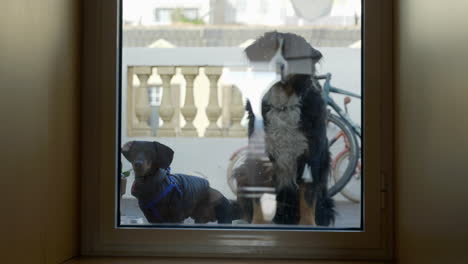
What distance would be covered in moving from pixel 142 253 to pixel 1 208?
1.98ft

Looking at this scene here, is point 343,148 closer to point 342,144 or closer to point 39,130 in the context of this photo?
point 342,144

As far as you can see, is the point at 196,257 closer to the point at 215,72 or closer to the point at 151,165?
the point at 151,165

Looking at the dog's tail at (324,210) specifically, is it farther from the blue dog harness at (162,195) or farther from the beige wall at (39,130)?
the beige wall at (39,130)

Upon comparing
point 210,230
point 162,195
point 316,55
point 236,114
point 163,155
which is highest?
point 316,55

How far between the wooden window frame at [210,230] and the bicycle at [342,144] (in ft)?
0.14

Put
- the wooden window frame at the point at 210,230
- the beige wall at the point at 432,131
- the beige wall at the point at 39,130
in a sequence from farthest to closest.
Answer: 1. the wooden window frame at the point at 210,230
2. the beige wall at the point at 39,130
3. the beige wall at the point at 432,131

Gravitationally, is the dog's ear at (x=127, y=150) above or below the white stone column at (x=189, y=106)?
below

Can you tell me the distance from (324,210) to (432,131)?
1.74 feet

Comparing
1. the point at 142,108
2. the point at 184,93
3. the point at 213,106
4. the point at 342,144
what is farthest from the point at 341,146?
the point at 142,108

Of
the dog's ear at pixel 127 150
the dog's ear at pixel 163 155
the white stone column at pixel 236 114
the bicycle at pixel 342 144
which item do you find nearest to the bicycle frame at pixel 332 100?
the bicycle at pixel 342 144

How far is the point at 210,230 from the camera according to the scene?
5.91ft

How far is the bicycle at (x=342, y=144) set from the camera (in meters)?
1.82

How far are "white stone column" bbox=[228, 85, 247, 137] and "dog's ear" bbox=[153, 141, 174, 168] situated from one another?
0.66ft

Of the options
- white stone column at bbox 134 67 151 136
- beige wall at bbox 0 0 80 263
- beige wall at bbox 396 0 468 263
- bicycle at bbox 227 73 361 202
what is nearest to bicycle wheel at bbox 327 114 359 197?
bicycle at bbox 227 73 361 202
